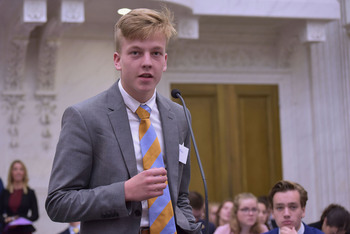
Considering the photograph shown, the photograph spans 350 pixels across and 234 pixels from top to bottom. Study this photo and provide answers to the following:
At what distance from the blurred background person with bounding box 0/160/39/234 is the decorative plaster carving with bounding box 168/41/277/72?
2.77 m

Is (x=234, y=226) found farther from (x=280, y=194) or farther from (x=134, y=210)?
(x=134, y=210)

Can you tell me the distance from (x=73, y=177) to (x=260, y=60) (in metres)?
7.46

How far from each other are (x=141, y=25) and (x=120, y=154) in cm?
45

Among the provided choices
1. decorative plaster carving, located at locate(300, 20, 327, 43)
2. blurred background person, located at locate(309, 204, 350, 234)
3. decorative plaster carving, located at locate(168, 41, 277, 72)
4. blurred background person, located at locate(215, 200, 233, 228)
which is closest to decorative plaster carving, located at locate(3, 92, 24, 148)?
decorative plaster carving, located at locate(168, 41, 277, 72)

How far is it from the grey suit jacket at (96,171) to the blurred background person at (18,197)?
5010 mm

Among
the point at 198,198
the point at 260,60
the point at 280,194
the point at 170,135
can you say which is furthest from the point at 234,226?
the point at 260,60

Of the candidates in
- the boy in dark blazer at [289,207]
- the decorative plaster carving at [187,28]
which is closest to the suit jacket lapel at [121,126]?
the boy in dark blazer at [289,207]

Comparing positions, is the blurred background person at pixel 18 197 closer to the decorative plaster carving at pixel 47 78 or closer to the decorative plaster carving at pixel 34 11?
the decorative plaster carving at pixel 47 78

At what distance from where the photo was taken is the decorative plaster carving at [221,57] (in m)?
8.92

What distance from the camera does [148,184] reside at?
6.34ft

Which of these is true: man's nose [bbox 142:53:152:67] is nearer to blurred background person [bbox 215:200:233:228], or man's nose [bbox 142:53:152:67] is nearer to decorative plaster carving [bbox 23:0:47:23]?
blurred background person [bbox 215:200:233:228]

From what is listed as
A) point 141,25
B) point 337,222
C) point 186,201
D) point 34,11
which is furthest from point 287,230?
point 34,11

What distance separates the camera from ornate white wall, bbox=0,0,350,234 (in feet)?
25.9

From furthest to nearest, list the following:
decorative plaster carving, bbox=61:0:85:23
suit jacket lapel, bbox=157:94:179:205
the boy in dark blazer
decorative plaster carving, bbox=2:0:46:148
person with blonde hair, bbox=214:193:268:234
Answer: decorative plaster carving, bbox=2:0:46:148 < decorative plaster carving, bbox=61:0:85:23 < person with blonde hair, bbox=214:193:268:234 < the boy in dark blazer < suit jacket lapel, bbox=157:94:179:205
